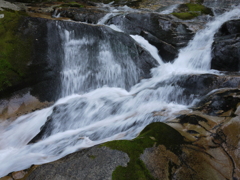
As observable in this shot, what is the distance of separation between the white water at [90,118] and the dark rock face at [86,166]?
1.07 meters

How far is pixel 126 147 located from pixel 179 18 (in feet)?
38.6

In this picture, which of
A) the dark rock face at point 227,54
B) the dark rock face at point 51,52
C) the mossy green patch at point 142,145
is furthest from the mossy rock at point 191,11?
the mossy green patch at point 142,145

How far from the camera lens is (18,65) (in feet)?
24.3

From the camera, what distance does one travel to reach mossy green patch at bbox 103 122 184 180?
3.20 m

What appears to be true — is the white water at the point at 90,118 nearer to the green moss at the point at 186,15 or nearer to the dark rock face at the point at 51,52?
the dark rock face at the point at 51,52

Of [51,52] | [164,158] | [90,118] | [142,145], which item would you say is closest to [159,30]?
[51,52]

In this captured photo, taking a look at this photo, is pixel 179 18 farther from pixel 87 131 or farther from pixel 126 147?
pixel 126 147

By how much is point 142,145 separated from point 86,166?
1214 millimetres

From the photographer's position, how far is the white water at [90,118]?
531 cm

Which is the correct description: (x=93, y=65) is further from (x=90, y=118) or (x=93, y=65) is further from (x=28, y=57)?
(x=90, y=118)

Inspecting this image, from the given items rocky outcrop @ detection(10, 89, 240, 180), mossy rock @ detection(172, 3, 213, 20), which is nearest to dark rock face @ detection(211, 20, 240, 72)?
mossy rock @ detection(172, 3, 213, 20)

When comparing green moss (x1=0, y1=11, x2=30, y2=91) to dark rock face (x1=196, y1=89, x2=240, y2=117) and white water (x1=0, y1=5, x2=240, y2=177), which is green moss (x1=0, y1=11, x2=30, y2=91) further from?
dark rock face (x1=196, y1=89, x2=240, y2=117)

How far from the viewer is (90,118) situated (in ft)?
23.1

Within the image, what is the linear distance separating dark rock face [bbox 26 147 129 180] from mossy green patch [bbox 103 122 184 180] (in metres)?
0.12
